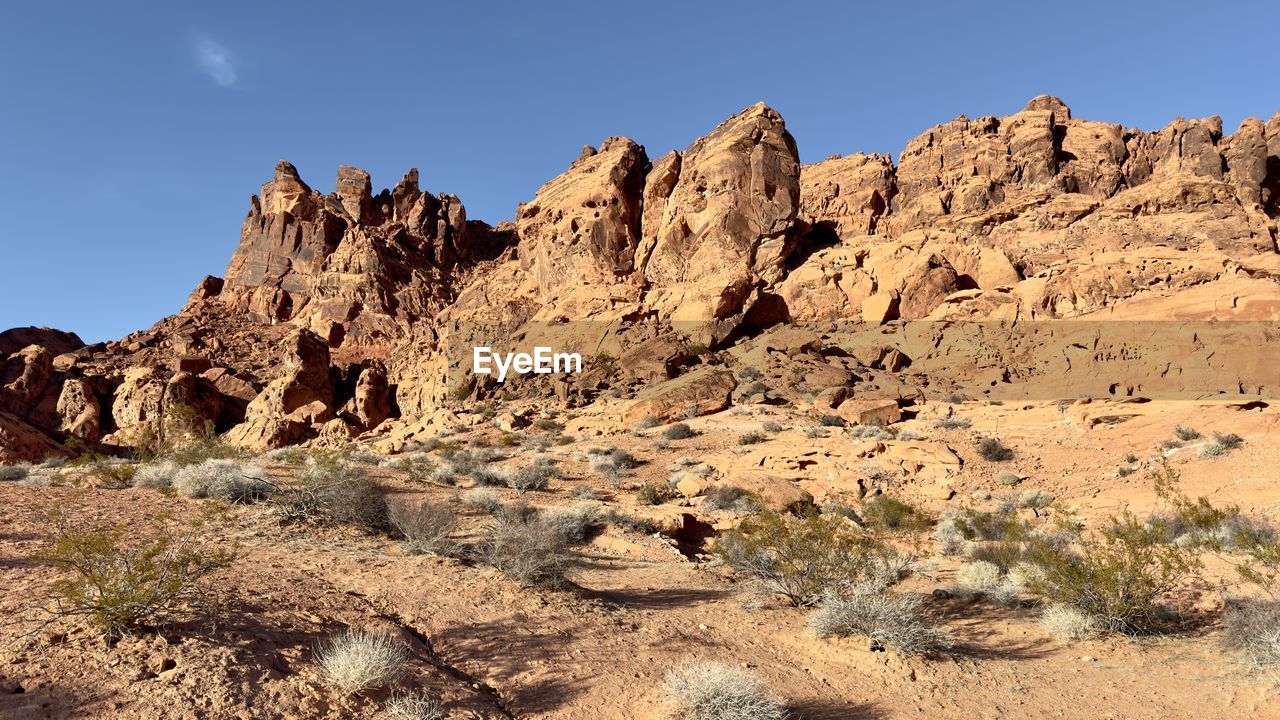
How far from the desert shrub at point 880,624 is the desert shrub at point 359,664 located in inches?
171

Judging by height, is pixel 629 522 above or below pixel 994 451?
below

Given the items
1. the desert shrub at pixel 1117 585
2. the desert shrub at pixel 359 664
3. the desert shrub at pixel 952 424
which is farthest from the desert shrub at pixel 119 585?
the desert shrub at pixel 952 424

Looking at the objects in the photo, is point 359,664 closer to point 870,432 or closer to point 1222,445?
point 1222,445

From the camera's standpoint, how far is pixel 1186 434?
17.7 metres

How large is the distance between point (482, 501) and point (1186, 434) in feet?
63.3

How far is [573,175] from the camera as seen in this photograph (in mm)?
55719

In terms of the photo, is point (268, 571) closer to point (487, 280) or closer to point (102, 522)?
point (102, 522)

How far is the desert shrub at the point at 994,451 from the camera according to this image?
1959 cm

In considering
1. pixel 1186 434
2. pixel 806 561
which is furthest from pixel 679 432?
pixel 806 561

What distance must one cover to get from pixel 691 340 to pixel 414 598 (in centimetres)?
3391

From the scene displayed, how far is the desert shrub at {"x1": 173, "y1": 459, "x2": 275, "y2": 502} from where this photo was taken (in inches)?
384

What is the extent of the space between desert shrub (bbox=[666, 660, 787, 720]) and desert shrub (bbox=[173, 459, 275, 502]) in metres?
7.88

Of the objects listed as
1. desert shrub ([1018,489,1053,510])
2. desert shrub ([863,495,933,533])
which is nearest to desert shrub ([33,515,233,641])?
desert shrub ([863,495,933,533])

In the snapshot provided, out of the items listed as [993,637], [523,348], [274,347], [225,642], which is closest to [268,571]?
[225,642]
